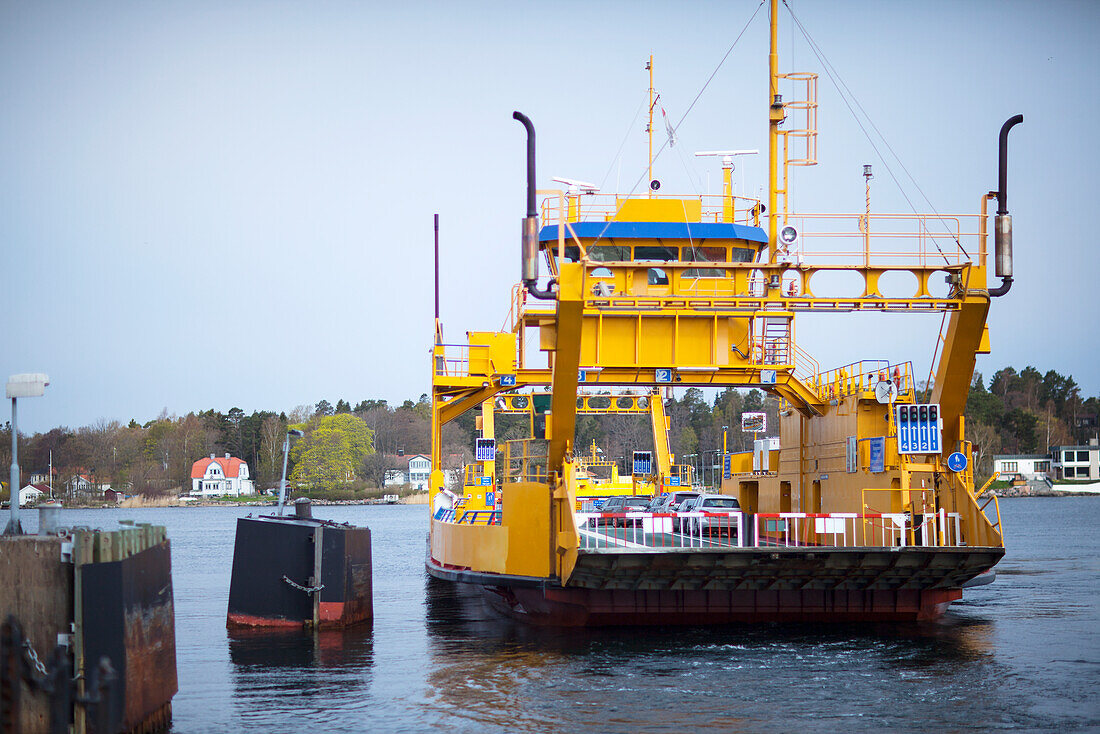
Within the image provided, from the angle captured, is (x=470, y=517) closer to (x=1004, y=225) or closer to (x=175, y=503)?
(x=1004, y=225)

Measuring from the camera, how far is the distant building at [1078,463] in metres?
139

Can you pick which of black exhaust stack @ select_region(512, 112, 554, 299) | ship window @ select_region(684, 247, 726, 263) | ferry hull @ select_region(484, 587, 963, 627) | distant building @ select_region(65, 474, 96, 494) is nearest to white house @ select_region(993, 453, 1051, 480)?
distant building @ select_region(65, 474, 96, 494)

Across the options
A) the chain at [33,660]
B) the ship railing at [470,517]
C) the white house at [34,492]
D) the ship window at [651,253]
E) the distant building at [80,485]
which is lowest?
the white house at [34,492]

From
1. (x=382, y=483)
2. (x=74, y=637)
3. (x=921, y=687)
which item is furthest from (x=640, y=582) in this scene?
(x=382, y=483)

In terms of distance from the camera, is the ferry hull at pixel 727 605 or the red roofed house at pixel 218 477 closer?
the ferry hull at pixel 727 605

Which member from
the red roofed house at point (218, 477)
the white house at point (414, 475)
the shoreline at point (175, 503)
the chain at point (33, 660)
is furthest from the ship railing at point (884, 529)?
the white house at point (414, 475)

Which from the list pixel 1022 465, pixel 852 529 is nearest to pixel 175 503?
pixel 1022 465

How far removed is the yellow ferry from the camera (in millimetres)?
18031

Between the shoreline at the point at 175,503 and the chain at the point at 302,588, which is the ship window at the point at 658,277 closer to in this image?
the chain at the point at 302,588

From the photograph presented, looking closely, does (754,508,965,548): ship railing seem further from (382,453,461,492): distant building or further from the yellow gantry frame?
(382,453,461,492): distant building

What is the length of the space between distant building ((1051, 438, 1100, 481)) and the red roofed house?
97430mm

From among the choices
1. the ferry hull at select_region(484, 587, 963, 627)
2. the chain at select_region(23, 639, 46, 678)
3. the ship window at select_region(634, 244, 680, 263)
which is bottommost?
the ferry hull at select_region(484, 587, 963, 627)

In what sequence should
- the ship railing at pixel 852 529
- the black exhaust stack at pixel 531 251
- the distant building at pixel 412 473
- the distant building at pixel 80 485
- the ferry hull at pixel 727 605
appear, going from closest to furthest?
the black exhaust stack at pixel 531 251, the ship railing at pixel 852 529, the ferry hull at pixel 727 605, the distant building at pixel 80 485, the distant building at pixel 412 473

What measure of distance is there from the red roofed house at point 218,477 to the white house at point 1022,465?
289 feet
